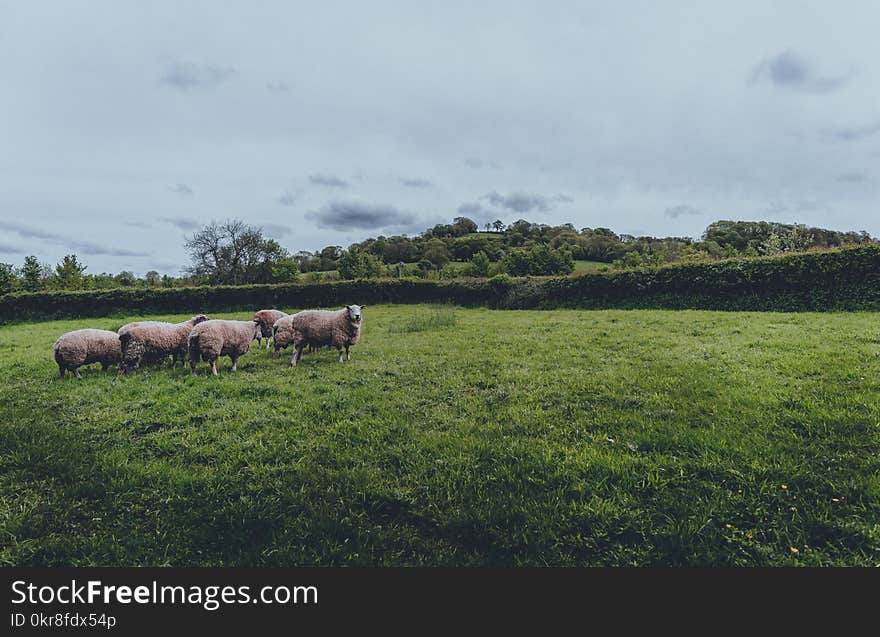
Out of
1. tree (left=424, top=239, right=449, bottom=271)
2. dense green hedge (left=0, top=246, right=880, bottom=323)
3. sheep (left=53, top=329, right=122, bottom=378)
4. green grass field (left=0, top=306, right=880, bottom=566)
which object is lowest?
green grass field (left=0, top=306, right=880, bottom=566)

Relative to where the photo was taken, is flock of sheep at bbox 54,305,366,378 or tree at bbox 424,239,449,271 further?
tree at bbox 424,239,449,271

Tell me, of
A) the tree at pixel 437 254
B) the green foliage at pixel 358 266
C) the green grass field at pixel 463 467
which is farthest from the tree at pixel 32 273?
the green grass field at pixel 463 467

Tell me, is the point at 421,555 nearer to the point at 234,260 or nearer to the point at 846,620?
the point at 846,620

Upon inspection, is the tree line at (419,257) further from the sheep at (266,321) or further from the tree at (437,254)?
the sheep at (266,321)

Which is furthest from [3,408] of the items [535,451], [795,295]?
[795,295]

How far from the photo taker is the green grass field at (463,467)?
128 inches

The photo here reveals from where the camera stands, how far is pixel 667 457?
443 centimetres

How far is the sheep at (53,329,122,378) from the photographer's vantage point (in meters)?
9.49

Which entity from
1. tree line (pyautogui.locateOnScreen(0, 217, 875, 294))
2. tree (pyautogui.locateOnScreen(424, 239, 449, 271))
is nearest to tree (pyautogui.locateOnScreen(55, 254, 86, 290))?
tree line (pyautogui.locateOnScreen(0, 217, 875, 294))

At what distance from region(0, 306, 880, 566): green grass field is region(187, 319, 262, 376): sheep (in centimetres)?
124

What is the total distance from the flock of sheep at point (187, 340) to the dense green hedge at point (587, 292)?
18758 mm

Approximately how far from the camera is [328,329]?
11.1m

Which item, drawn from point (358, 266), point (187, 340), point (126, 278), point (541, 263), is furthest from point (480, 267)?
point (126, 278)

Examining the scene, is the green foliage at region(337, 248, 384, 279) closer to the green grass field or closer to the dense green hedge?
the dense green hedge
